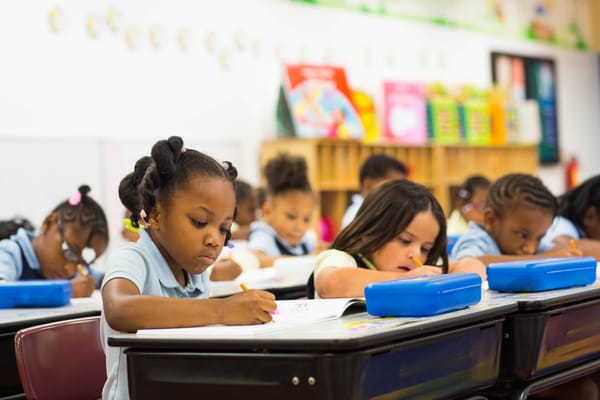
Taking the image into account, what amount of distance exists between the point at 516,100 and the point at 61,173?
494 centimetres

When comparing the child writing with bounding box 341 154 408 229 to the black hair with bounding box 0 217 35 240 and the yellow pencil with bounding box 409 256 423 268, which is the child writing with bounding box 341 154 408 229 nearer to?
the black hair with bounding box 0 217 35 240

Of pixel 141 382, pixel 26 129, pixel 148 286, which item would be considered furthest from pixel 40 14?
pixel 141 382

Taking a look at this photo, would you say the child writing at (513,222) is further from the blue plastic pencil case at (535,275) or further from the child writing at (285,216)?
the child writing at (285,216)

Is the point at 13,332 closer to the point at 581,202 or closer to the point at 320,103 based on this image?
the point at 581,202

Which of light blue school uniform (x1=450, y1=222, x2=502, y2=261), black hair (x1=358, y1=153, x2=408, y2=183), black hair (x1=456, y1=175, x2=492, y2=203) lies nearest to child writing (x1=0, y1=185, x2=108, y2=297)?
light blue school uniform (x1=450, y1=222, x2=502, y2=261)

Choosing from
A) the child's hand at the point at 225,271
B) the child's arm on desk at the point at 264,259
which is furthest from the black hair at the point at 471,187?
the child's hand at the point at 225,271

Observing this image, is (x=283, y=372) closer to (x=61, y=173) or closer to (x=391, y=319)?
(x=391, y=319)

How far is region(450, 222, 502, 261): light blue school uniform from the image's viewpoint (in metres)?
2.85

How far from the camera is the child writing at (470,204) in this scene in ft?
16.4

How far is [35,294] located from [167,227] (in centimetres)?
87

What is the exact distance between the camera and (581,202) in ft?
11.4

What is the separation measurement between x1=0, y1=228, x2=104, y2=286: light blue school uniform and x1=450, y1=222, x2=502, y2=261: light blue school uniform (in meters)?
1.38

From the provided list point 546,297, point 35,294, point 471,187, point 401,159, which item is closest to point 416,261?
point 546,297

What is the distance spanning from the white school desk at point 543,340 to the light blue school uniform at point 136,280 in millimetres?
623
